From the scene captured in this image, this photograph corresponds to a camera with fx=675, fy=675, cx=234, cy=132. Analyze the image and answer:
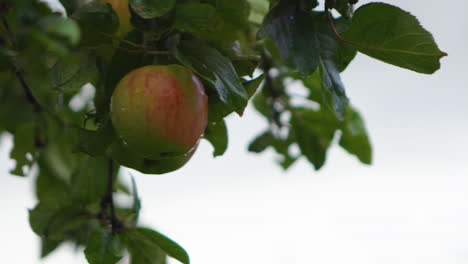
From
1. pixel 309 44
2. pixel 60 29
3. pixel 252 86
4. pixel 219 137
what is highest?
pixel 60 29

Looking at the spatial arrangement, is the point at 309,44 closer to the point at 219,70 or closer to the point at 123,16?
the point at 219,70

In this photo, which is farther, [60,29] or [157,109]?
[157,109]

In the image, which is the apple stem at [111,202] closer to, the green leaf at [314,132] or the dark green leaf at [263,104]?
the green leaf at [314,132]

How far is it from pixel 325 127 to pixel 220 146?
2.18 ft

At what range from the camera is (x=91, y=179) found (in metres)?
1.62

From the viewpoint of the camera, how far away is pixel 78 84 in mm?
Answer: 1114

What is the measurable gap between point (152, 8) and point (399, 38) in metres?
0.42

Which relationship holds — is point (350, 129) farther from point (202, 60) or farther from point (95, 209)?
point (202, 60)

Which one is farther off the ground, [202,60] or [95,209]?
[202,60]

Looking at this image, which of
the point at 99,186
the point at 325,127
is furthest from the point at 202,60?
the point at 325,127

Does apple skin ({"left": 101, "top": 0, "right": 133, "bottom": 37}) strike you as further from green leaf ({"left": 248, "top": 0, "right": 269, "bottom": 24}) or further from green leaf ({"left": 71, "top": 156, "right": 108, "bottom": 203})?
green leaf ({"left": 71, "top": 156, "right": 108, "bottom": 203})

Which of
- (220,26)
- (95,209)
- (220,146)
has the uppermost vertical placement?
(220,26)

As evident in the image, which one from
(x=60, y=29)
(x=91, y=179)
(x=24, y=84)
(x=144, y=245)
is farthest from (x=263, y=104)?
(x=60, y=29)

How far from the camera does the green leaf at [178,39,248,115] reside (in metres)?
1.02
